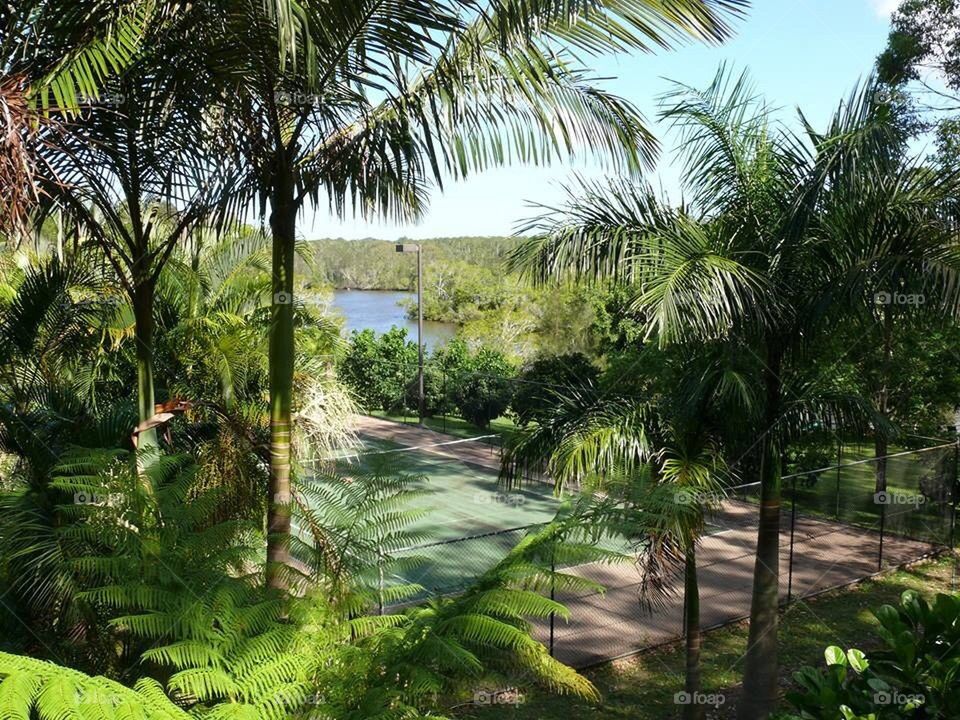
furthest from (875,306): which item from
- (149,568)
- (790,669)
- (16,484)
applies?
(16,484)

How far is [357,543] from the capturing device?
193 inches

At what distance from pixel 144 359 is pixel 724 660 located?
7066 mm

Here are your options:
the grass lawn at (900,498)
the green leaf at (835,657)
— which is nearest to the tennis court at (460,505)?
the green leaf at (835,657)

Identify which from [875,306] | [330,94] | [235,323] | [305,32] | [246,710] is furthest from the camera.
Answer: [235,323]

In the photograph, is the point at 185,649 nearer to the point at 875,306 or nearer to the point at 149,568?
the point at 149,568

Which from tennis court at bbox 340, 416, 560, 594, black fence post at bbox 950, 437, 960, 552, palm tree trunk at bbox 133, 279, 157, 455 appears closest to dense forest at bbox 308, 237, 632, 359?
tennis court at bbox 340, 416, 560, 594

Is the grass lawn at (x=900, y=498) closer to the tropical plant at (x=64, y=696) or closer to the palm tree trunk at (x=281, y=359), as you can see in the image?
the palm tree trunk at (x=281, y=359)

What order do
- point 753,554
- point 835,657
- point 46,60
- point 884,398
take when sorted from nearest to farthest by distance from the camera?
point 46,60 → point 835,657 → point 753,554 → point 884,398

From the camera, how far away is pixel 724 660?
31.2 ft

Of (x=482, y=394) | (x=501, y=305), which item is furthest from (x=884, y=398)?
(x=501, y=305)

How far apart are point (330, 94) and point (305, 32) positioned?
1165 millimetres

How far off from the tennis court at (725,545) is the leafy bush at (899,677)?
10.5ft

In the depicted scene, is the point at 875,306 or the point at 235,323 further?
Answer: the point at 235,323

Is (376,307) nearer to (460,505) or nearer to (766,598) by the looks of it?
(460,505)
